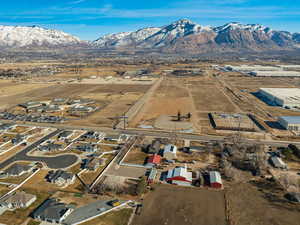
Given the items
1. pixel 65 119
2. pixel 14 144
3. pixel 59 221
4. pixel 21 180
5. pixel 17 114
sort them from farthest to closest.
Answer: pixel 17 114
pixel 65 119
pixel 14 144
pixel 21 180
pixel 59 221

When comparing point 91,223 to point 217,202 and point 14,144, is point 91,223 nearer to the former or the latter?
point 217,202

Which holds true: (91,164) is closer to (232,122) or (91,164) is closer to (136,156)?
(136,156)

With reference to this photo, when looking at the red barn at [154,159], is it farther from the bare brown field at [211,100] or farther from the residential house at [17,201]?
the bare brown field at [211,100]

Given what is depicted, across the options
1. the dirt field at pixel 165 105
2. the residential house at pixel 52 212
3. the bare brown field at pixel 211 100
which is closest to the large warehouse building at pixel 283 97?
the bare brown field at pixel 211 100

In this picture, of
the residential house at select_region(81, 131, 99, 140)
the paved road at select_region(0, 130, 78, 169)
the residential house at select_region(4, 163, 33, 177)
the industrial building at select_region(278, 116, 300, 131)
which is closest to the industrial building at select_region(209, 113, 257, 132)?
the industrial building at select_region(278, 116, 300, 131)

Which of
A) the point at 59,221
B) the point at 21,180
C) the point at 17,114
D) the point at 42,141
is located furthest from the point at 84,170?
the point at 17,114

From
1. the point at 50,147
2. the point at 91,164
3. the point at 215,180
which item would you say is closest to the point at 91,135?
the point at 50,147
